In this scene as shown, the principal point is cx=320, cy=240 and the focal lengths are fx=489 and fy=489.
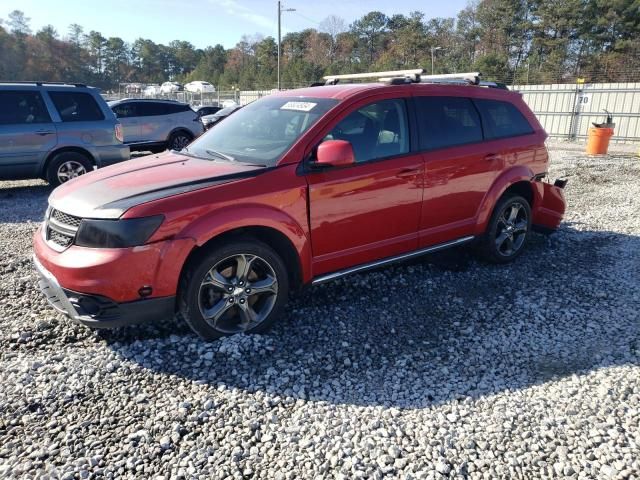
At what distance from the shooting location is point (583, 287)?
468 centimetres

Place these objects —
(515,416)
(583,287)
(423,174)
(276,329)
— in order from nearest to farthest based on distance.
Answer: (515,416) → (276,329) → (423,174) → (583,287)

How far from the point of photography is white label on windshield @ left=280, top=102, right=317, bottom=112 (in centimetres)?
408

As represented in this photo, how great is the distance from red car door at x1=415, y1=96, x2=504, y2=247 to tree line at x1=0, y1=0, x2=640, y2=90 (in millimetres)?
23255

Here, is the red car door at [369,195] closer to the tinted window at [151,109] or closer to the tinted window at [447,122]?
the tinted window at [447,122]

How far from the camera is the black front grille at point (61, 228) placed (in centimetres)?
330

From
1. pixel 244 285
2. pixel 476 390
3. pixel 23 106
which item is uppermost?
pixel 23 106

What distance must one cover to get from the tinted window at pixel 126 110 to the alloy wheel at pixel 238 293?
11.0 meters

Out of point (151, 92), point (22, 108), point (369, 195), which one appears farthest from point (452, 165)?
point (151, 92)

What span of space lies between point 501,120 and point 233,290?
340 cm

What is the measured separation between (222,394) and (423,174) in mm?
2512

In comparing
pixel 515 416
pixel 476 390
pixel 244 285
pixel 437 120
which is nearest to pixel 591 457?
pixel 515 416

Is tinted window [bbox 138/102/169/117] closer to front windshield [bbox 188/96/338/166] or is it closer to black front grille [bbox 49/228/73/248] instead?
front windshield [bbox 188/96/338/166]

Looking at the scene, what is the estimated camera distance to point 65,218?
340 centimetres

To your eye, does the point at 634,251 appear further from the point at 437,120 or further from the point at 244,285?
the point at 244,285
